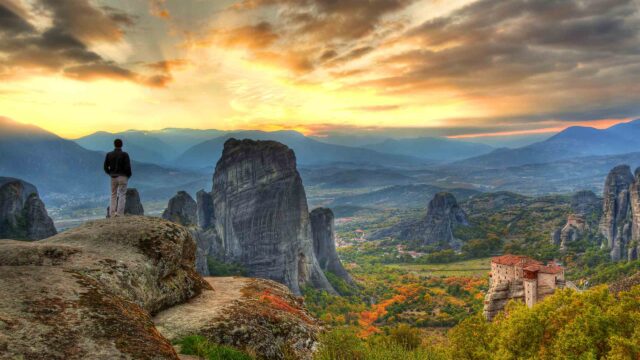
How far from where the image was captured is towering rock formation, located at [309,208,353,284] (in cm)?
12912

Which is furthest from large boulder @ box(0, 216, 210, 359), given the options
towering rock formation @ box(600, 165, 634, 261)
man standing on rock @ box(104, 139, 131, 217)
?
towering rock formation @ box(600, 165, 634, 261)

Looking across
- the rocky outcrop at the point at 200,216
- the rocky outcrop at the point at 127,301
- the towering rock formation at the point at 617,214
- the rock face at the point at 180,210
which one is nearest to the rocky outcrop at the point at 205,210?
the rocky outcrop at the point at 200,216

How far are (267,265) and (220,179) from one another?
30.6 metres

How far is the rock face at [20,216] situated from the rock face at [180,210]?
27.6m

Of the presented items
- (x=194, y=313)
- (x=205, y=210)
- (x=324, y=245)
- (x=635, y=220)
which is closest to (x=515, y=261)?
(x=194, y=313)

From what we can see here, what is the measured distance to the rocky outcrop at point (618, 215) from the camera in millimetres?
130375

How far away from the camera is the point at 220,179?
11875cm

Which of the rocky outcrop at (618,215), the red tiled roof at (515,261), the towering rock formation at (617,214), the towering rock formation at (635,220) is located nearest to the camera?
the red tiled roof at (515,261)

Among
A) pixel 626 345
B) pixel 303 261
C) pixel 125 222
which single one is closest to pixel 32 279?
pixel 125 222

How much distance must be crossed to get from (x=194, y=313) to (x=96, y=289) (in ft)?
18.4

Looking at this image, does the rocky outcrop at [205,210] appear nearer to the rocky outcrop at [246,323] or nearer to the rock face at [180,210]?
the rock face at [180,210]

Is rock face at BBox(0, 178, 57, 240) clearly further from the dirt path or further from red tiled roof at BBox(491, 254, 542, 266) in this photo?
red tiled roof at BBox(491, 254, 542, 266)

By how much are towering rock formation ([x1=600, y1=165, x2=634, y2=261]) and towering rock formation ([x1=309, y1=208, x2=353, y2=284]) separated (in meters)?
88.1

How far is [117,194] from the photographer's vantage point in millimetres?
24844
